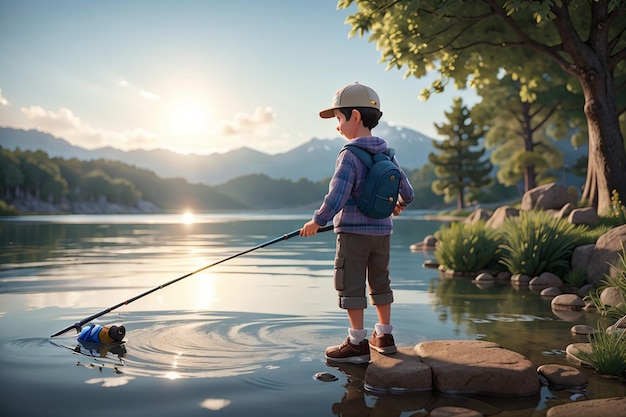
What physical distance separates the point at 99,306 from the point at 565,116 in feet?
104

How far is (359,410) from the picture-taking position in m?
3.59

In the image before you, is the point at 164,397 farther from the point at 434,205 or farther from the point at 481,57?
the point at 434,205

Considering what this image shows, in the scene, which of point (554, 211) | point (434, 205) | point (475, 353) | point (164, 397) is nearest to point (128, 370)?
point (164, 397)

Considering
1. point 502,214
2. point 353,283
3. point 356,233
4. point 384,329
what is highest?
point 502,214

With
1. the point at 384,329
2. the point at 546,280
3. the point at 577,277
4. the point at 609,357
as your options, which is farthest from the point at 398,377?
the point at 546,280

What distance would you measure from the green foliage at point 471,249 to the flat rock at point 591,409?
7.77 m

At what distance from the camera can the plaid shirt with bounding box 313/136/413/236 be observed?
4.72 m

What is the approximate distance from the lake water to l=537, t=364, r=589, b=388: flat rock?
0.26 ft

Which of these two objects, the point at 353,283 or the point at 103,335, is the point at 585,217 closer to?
the point at 353,283

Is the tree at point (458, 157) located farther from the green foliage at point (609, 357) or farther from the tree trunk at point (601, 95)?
the green foliage at point (609, 357)

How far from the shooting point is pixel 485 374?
13.2 feet

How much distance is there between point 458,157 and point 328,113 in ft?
171

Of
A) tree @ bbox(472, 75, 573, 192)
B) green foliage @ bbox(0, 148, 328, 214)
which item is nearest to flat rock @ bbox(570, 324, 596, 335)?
tree @ bbox(472, 75, 573, 192)

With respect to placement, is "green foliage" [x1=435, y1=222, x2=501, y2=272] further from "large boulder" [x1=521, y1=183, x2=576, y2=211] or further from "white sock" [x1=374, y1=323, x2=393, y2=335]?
"white sock" [x1=374, y1=323, x2=393, y2=335]
